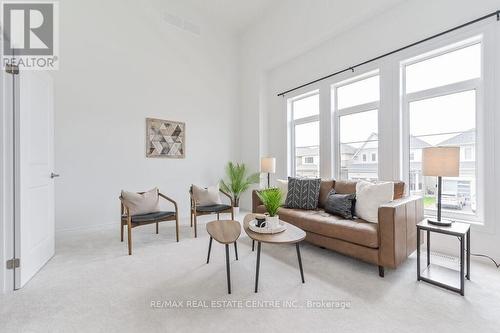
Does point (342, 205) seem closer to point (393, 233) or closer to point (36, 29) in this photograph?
point (393, 233)

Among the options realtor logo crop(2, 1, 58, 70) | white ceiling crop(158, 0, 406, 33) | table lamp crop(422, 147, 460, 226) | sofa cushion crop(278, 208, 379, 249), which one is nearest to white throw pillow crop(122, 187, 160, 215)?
sofa cushion crop(278, 208, 379, 249)

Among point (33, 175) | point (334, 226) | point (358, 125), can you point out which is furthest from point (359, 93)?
point (33, 175)

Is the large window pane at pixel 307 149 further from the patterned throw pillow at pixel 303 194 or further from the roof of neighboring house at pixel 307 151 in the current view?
the patterned throw pillow at pixel 303 194

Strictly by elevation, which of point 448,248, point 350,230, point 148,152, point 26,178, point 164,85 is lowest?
point 448,248

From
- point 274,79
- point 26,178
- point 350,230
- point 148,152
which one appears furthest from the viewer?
point 274,79

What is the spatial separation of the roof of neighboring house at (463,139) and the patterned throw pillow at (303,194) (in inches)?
63.7

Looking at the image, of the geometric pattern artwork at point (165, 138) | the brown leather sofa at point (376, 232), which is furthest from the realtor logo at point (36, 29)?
the brown leather sofa at point (376, 232)

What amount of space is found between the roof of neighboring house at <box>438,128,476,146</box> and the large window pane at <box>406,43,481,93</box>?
62 cm

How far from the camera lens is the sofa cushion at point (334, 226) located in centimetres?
216

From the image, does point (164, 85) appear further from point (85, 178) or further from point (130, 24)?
point (85, 178)

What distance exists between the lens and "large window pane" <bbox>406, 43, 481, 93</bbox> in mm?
2551

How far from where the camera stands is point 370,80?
3486 mm

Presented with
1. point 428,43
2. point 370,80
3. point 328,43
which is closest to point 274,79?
point 328,43

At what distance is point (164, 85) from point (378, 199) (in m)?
4.16
